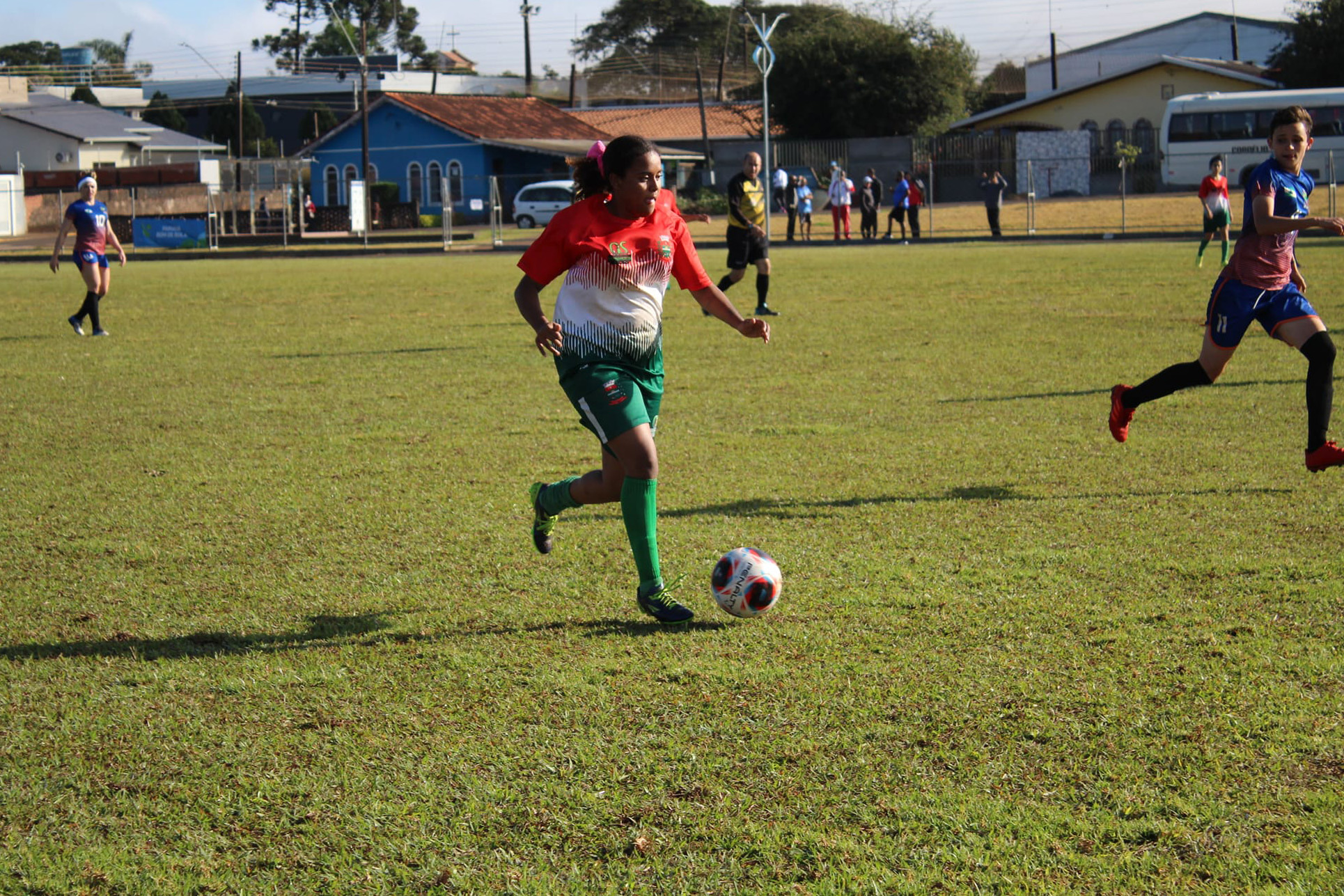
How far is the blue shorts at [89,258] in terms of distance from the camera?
654 inches

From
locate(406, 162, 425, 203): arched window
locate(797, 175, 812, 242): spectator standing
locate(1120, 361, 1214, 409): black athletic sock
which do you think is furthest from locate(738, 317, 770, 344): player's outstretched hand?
locate(406, 162, 425, 203): arched window

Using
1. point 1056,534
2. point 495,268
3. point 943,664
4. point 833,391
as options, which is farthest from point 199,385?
point 495,268

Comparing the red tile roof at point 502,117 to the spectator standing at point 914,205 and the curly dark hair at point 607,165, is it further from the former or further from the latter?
the curly dark hair at point 607,165

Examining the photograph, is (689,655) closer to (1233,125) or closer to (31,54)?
(1233,125)

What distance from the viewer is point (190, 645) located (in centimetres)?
507

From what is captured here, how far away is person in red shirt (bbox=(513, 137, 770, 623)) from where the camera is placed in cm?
509

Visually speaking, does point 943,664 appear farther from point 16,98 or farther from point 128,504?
point 16,98

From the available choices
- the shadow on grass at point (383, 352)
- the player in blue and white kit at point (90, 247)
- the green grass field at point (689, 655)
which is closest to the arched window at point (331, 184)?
the player in blue and white kit at point (90, 247)

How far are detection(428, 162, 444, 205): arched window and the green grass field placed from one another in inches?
2256

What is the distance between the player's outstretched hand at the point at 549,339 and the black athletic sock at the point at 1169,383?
4.16m

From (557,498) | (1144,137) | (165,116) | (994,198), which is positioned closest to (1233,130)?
(1144,137)

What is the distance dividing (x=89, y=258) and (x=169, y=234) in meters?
31.6

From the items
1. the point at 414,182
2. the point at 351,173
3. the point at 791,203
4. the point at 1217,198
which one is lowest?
Answer: the point at 1217,198

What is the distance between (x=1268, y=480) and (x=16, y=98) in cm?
8909
